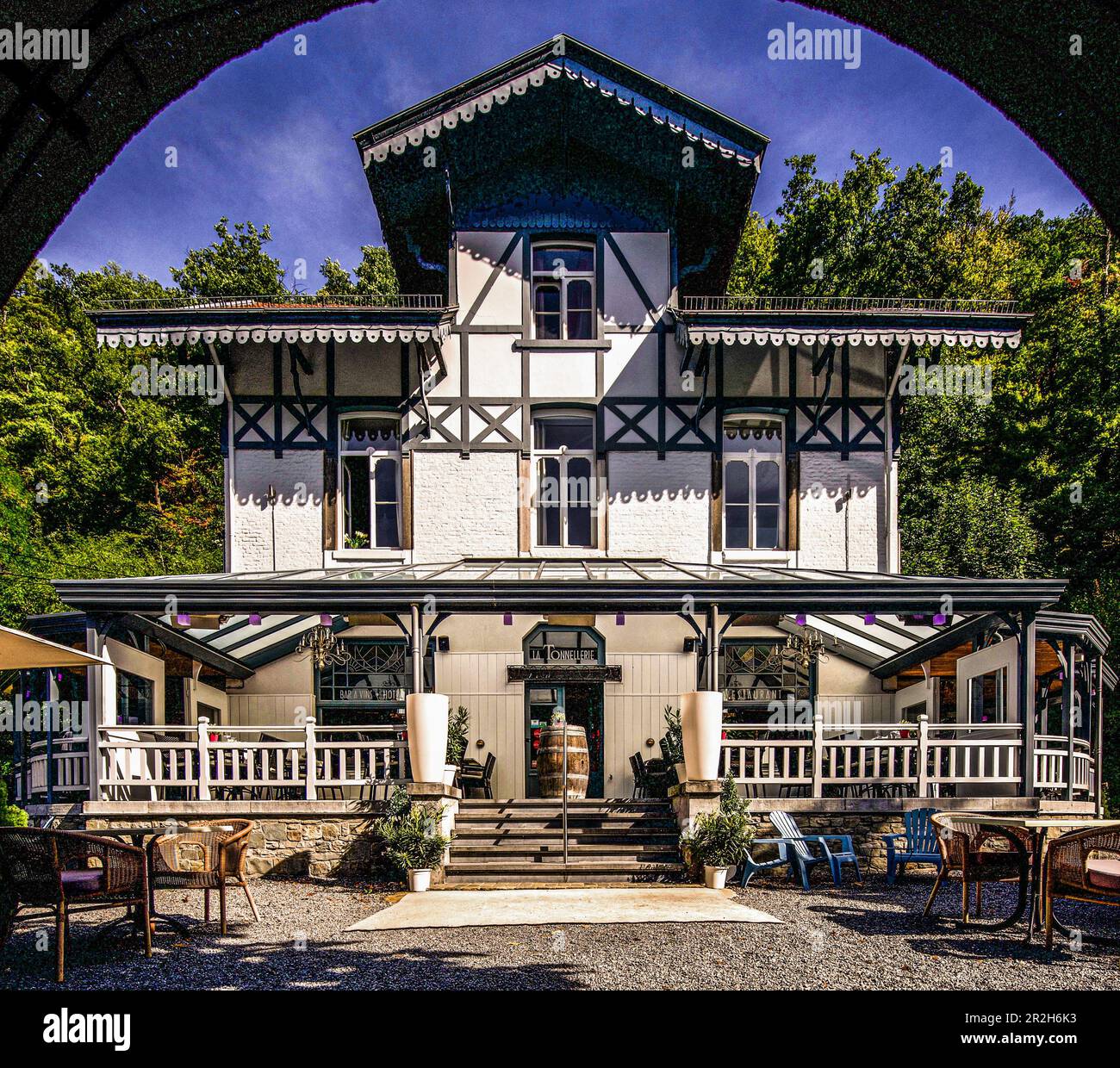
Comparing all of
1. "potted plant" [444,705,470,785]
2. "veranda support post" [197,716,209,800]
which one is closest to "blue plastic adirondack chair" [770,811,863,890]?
"potted plant" [444,705,470,785]

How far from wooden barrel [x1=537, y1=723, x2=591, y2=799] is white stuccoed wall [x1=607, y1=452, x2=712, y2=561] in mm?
3088

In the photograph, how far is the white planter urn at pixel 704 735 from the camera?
33.5 feet

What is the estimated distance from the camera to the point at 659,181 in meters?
14.6

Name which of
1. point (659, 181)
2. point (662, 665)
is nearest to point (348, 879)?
point (662, 665)

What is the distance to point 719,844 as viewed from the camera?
9516 millimetres

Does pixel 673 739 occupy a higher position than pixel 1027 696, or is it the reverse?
pixel 1027 696

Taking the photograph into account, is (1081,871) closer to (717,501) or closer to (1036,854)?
(1036,854)

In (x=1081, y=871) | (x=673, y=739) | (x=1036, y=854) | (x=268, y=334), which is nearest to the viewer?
(x=1081, y=871)

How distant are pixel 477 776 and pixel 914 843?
20.7 ft

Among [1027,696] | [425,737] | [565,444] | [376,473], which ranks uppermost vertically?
[565,444]

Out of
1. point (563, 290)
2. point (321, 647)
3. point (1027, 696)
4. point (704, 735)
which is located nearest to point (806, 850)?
point (704, 735)

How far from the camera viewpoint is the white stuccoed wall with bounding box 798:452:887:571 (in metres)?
14.1

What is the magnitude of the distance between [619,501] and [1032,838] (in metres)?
8.16
